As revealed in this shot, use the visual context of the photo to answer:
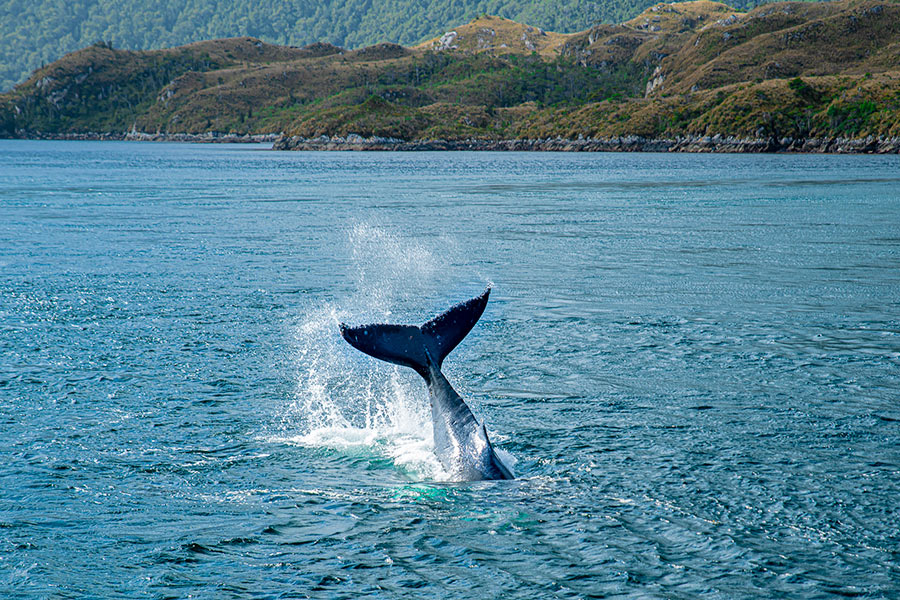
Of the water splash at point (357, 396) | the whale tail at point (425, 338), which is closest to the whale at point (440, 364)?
the whale tail at point (425, 338)

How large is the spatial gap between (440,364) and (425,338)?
38 centimetres

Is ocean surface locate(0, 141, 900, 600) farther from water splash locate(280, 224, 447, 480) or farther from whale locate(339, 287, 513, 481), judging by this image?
whale locate(339, 287, 513, 481)

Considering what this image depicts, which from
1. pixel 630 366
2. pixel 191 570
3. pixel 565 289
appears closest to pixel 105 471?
pixel 191 570

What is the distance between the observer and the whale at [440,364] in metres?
10.9

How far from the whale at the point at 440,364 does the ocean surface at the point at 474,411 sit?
396 millimetres

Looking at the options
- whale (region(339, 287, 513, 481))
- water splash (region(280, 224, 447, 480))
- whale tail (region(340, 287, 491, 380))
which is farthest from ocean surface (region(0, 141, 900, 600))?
whale tail (region(340, 287, 491, 380))

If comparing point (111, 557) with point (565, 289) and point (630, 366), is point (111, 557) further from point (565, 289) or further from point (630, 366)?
point (565, 289)

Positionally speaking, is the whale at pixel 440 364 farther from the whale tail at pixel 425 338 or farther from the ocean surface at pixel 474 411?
the ocean surface at pixel 474 411

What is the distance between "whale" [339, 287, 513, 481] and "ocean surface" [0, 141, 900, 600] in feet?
1.30

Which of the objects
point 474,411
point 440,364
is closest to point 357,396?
point 474,411

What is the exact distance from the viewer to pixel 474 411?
47.3ft

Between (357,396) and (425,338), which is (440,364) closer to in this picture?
(425,338)

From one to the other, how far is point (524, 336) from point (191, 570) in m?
11.7

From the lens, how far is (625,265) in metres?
29.5
